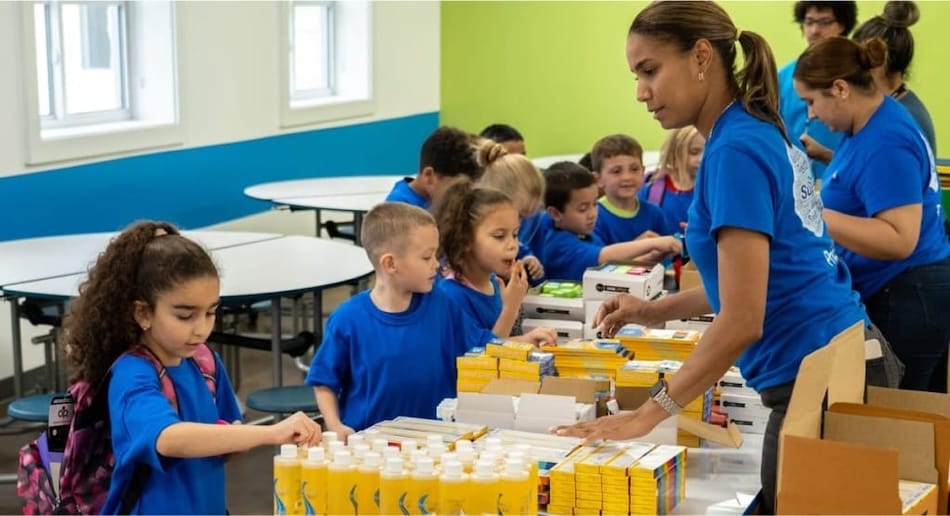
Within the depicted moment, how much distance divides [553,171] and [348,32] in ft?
15.6

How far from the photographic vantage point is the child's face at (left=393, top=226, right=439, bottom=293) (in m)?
3.10

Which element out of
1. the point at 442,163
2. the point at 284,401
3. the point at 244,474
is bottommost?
the point at 244,474

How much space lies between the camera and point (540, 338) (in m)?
3.15

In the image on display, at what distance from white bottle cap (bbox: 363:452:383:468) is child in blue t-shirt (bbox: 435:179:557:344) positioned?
4.93ft

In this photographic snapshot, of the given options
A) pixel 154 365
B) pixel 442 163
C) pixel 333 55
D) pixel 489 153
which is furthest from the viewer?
pixel 333 55

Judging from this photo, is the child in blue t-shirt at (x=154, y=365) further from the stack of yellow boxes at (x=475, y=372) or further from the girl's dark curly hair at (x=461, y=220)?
the girl's dark curly hair at (x=461, y=220)

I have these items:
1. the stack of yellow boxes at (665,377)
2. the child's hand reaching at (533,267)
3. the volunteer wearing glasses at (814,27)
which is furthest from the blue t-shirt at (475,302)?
the volunteer wearing glasses at (814,27)

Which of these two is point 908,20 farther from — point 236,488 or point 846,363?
point 236,488

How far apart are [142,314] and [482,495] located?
2.98 feet

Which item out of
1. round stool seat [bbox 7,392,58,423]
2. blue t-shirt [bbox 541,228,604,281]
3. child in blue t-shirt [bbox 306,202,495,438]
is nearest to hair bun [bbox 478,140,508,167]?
blue t-shirt [bbox 541,228,604,281]

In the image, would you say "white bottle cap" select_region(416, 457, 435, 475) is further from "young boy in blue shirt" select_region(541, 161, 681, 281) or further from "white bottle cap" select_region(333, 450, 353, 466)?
"young boy in blue shirt" select_region(541, 161, 681, 281)

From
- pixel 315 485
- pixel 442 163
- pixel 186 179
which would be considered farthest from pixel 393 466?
pixel 186 179

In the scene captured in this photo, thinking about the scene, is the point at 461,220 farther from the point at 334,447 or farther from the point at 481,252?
the point at 334,447

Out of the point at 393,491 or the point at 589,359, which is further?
the point at 589,359
